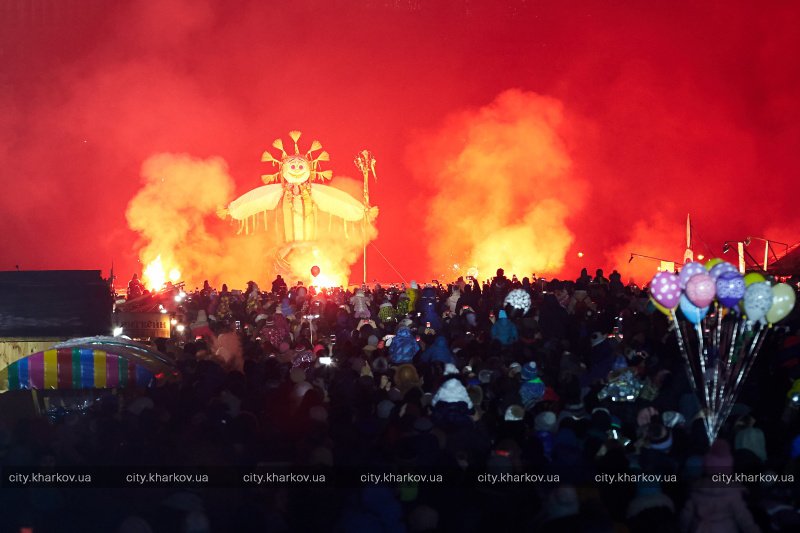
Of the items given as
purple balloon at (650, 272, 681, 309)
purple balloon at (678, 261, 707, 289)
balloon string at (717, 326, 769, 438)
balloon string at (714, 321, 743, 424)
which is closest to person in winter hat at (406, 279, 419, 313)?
balloon string at (714, 321, 743, 424)

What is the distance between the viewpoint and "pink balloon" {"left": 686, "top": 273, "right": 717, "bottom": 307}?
9.20 meters

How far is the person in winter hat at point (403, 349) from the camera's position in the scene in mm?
11039

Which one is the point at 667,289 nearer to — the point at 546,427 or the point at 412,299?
the point at 546,427

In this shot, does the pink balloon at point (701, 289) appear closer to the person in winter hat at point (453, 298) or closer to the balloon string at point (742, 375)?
the balloon string at point (742, 375)

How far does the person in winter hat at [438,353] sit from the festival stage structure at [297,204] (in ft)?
51.7

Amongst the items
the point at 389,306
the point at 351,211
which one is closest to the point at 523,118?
the point at 351,211

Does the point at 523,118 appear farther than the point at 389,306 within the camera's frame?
Yes

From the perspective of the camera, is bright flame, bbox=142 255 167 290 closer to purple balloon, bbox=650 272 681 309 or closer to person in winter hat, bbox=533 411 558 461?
purple balloon, bbox=650 272 681 309

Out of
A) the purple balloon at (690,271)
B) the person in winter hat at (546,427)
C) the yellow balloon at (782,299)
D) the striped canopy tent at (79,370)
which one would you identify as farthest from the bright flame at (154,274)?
the person in winter hat at (546,427)

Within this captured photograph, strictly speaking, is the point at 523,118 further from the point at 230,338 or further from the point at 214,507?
the point at 214,507

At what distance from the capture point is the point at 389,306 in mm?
15477

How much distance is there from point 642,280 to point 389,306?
15.7 m

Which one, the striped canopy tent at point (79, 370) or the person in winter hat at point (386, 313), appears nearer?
the striped canopy tent at point (79, 370)

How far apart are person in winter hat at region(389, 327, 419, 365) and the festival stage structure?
1506 centimetres
